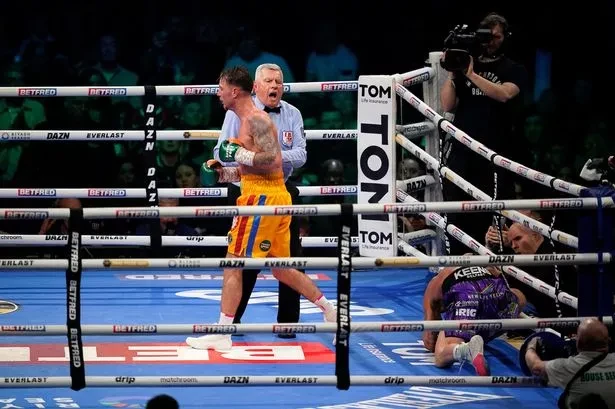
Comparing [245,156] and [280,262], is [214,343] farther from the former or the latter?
[280,262]

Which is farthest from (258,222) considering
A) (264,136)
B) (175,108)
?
(175,108)

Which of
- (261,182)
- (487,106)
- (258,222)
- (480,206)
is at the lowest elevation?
(258,222)

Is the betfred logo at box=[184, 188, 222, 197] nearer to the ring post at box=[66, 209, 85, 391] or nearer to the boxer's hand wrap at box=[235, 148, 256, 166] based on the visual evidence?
the boxer's hand wrap at box=[235, 148, 256, 166]

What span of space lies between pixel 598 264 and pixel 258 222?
1.87 meters

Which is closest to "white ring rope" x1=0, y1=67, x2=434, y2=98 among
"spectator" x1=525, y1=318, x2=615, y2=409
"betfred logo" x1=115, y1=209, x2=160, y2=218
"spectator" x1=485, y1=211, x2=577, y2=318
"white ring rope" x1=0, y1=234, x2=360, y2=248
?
"white ring rope" x1=0, y1=234, x2=360, y2=248

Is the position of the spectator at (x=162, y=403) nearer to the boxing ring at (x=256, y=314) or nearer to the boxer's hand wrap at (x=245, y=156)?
the boxing ring at (x=256, y=314)

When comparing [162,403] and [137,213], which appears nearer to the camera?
[162,403]

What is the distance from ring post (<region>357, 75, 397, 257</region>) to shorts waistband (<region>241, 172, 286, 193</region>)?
4.74ft

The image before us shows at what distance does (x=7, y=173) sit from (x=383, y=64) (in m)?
3.64

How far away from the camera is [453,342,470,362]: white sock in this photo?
20.1ft

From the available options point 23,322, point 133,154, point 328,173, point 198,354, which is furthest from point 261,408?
point 133,154

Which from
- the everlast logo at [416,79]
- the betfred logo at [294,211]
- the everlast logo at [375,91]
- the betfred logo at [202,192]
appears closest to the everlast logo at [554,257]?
the betfred logo at [294,211]

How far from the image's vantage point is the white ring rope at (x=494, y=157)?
18.0ft

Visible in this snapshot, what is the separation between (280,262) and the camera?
16.8 ft
